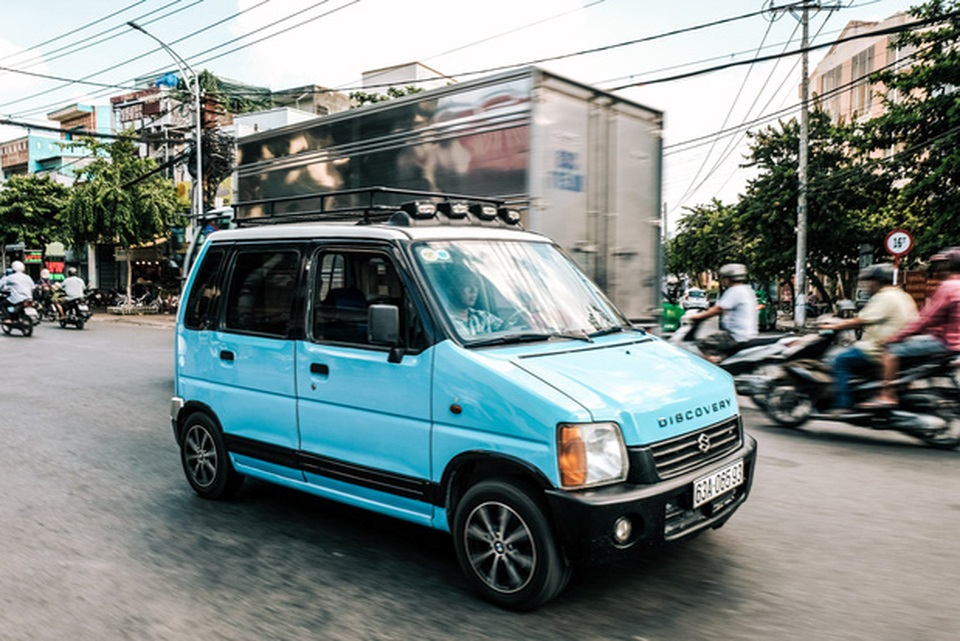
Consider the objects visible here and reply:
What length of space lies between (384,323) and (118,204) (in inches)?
1106

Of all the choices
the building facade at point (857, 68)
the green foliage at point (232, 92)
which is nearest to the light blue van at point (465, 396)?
the building facade at point (857, 68)

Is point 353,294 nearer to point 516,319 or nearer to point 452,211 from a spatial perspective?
point 452,211

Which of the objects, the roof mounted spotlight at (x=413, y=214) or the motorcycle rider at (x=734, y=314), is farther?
the motorcycle rider at (x=734, y=314)

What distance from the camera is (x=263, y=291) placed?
14.9ft

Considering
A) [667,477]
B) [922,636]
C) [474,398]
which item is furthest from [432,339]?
[922,636]

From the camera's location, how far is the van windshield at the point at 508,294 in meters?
3.70

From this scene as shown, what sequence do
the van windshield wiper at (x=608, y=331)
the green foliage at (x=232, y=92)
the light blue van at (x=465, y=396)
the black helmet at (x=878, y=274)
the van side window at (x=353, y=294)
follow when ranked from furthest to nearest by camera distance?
1. the green foliage at (x=232, y=92)
2. the black helmet at (x=878, y=274)
3. the van windshield wiper at (x=608, y=331)
4. the van side window at (x=353, y=294)
5. the light blue van at (x=465, y=396)

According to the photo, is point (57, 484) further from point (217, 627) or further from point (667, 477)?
point (667, 477)

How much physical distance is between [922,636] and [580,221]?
4479 millimetres

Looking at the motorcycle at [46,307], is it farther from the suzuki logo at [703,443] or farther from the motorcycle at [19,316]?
the suzuki logo at [703,443]

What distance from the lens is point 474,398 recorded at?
3.32 metres

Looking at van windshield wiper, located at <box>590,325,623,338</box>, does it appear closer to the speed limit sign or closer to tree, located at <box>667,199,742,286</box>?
the speed limit sign

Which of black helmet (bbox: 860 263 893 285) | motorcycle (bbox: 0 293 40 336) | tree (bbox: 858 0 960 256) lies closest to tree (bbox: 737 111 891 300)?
tree (bbox: 858 0 960 256)

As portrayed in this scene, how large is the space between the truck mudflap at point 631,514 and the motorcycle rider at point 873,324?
4164 millimetres
